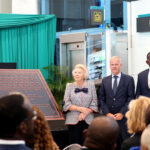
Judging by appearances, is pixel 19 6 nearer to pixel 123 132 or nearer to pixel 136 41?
pixel 136 41

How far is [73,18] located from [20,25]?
7.05ft

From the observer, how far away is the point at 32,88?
5941 mm

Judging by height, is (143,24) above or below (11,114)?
above

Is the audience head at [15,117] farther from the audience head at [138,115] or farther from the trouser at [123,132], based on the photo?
the trouser at [123,132]

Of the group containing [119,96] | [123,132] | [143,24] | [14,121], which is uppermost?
[143,24]

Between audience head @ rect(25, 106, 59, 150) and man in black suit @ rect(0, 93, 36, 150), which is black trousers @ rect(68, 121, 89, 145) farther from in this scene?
man in black suit @ rect(0, 93, 36, 150)

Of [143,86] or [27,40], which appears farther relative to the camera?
[27,40]

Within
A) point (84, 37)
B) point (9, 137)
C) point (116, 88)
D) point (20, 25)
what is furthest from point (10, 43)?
point (9, 137)

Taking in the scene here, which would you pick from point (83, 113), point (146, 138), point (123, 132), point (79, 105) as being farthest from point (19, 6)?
point (146, 138)

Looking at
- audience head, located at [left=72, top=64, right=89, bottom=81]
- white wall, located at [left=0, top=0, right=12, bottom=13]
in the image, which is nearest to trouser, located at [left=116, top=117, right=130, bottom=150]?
audience head, located at [left=72, top=64, right=89, bottom=81]

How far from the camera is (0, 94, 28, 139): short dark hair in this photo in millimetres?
1815

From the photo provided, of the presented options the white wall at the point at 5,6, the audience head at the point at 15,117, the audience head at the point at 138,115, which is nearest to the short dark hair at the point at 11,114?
the audience head at the point at 15,117

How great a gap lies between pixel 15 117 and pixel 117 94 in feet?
11.7

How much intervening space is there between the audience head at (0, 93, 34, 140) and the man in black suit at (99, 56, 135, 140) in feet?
11.1
